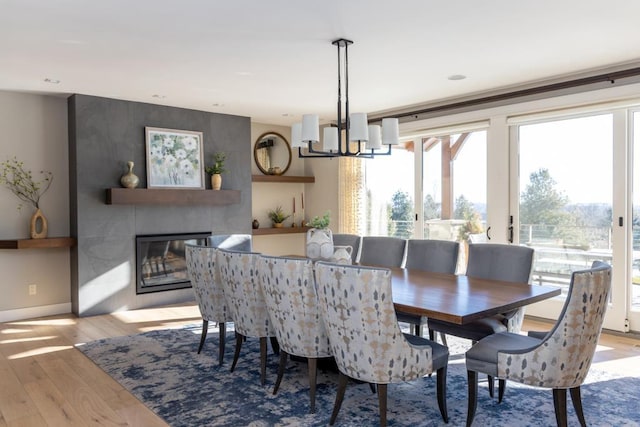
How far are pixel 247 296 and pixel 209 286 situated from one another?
54 centimetres

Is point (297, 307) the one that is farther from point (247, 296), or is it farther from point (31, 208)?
point (31, 208)

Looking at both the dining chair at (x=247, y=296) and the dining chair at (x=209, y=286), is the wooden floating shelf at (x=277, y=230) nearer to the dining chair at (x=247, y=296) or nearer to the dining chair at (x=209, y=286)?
the dining chair at (x=209, y=286)

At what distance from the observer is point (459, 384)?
10.8 feet

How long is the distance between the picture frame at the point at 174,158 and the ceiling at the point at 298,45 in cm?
61

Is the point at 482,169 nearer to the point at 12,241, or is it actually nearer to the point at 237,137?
the point at 237,137

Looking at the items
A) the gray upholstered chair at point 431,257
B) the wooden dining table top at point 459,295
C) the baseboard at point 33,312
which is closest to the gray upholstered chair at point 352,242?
the gray upholstered chair at point 431,257

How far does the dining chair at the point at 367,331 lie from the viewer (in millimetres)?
2377

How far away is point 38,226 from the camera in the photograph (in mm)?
5258

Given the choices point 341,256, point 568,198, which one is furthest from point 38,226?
point 568,198

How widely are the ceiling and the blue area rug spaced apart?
8.04 feet

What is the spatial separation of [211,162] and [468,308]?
4.58m

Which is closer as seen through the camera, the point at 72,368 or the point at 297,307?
the point at 297,307

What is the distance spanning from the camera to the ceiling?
3025mm

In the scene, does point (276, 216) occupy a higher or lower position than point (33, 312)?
higher
